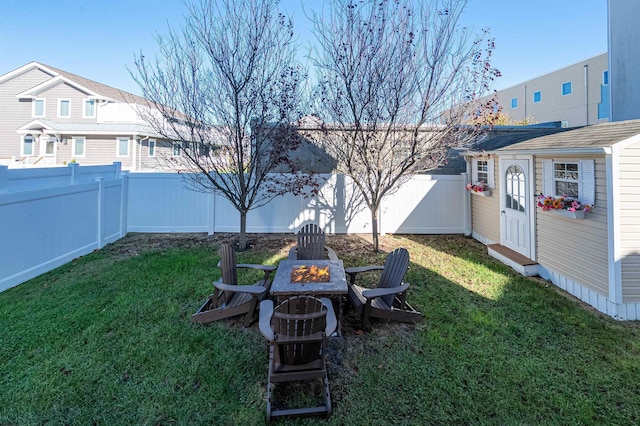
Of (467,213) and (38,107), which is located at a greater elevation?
(38,107)

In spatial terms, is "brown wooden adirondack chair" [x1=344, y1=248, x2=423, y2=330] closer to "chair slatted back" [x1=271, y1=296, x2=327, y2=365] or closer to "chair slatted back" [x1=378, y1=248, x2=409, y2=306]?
"chair slatted back" [x1=378, y1=248, x2=409, y2=306]

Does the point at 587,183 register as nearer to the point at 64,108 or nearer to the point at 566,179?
the point at 566,179

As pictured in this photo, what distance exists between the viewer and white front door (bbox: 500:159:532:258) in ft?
19.4

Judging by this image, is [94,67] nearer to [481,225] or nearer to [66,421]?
[66,421]

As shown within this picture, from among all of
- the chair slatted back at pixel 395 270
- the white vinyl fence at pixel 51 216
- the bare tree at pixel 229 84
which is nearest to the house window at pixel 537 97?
the bare tree at pixel 229 84

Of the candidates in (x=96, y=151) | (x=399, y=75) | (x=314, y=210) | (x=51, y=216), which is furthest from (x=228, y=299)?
(x=96, y=151)

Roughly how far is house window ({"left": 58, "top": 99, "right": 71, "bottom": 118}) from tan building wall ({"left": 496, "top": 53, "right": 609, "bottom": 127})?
3189 cm

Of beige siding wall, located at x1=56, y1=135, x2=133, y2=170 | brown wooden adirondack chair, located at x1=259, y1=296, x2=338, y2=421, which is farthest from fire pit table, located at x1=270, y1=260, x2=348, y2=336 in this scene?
beige siding wall, located at x1=56, y1=135, x2=133, y2=170

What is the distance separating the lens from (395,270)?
12.9 ft

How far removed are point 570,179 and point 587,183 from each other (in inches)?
16.4

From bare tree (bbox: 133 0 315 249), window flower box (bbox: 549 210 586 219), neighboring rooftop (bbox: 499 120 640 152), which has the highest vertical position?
bare tree (bbox: 133 0 315 249)

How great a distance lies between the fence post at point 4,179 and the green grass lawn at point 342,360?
157 centimetres

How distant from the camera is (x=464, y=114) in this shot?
6.38 metres

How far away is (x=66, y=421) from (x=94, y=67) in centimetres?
1531
